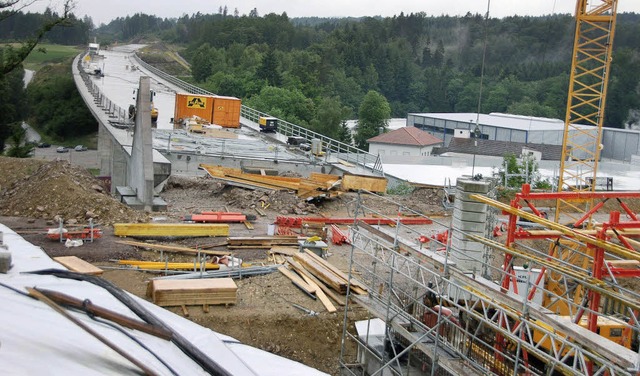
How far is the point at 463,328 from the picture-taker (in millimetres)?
14742

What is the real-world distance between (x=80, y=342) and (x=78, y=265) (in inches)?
506

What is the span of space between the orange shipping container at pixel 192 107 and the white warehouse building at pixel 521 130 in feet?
86.4

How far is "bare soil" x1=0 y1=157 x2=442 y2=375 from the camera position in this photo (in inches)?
697

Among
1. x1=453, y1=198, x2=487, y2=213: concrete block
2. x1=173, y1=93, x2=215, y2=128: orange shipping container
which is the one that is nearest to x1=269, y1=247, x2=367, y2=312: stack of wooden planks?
x1=453, y1=198, x2=487, y2=213: concrete block

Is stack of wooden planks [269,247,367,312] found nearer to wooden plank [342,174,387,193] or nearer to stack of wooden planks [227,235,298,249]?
stack of wooden planks [227,235,298,249]

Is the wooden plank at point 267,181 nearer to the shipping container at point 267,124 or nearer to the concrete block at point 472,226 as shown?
the concrete block at point 472,226

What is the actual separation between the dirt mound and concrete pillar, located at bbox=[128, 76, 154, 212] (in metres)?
1.88

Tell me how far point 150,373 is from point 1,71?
1268 inches

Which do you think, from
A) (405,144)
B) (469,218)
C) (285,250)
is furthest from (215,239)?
(405,144)

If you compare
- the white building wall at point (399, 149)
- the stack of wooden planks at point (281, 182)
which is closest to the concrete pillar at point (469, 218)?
the stack of wooden planks at point (281, 182)

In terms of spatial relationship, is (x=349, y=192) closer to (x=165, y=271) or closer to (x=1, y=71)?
(x=165, y=271)

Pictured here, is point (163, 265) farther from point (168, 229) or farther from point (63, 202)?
point (63, 202)

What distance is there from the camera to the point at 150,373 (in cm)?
652

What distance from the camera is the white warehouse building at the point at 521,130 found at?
65.4 meters
